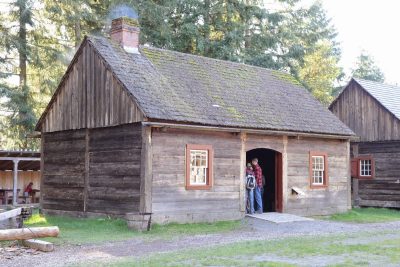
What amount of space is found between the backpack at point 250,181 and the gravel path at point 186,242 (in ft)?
4.13

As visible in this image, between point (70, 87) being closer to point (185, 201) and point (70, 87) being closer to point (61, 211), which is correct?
point (61, 211)

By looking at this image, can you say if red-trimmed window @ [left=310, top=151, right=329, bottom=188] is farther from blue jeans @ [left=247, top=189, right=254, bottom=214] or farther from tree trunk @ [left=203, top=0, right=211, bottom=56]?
tree trunk @ [left=203, top=0, right=211, bottom=56]

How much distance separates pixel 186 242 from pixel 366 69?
169 ft

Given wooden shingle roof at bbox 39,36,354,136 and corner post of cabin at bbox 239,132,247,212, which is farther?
corner post of cabin at bbox 239,132,247,212

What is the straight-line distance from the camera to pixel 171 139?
18703 mm

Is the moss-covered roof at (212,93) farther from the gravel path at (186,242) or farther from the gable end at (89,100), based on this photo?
the gravel path at (186,242)

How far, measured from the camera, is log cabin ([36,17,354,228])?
1848cm

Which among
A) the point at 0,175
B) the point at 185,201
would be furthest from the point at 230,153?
Answer: the point at 0,175

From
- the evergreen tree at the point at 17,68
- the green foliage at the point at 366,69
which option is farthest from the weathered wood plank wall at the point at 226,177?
the green foliage at the point at 366,69

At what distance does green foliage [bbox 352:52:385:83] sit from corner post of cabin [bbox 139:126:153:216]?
1868 inches

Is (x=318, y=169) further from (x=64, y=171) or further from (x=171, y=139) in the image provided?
(x=64, y=171)

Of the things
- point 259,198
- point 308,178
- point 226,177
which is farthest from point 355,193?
point 226,177

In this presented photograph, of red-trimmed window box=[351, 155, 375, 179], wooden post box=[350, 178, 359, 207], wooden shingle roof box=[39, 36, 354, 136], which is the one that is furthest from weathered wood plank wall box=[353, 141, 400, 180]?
wooden shingle roof box=[39, 36, 354, 136]

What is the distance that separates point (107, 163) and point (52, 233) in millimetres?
5421
